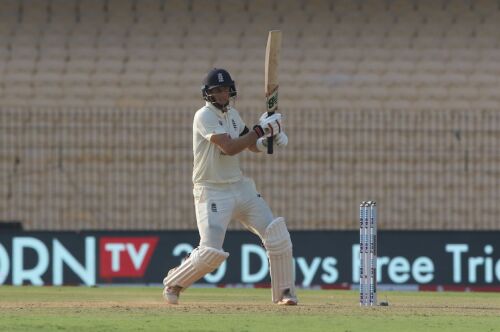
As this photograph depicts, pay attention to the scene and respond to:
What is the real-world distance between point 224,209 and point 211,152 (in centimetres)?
45

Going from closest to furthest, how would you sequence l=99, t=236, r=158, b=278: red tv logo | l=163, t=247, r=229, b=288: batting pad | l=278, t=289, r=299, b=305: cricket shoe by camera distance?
l=163, t=247, r=229, b=288: batting pad < l=278, t=289, r=299, b=305: cricket shoe < l=99, t=236, r=158, b=278: red tv logo

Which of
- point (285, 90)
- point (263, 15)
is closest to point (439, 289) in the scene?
point (285, 90)

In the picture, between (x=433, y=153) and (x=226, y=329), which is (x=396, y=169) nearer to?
(x=433, y=153)

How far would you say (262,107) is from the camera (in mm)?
18609

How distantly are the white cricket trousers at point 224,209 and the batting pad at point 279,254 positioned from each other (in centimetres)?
8

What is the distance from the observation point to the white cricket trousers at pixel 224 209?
10.1 metres

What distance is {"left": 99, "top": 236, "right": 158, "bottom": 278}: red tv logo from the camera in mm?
15391

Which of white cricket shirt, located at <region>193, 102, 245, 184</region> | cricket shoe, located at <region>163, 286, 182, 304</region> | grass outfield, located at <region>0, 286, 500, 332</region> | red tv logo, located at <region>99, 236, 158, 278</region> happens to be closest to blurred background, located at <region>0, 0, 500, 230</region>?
red tv logo, located at <region>99, 236, 158, 278</region>

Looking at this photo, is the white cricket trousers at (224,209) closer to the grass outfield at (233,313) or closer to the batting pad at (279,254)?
the batting pad at (279,254)

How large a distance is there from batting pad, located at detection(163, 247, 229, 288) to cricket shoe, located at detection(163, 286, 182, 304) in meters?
0.05

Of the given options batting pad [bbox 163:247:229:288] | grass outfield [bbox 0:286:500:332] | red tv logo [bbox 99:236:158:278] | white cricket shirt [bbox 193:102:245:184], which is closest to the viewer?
grass outfield [bbox 0:286:500:332]

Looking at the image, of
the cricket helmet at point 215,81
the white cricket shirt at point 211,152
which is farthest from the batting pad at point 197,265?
the cricket helmet at point 215,81

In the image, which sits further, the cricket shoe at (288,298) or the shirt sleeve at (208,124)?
the cricket shoe at (288,298)

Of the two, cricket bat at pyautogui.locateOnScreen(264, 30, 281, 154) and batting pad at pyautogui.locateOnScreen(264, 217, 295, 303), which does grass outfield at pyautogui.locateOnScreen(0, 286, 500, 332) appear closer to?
batting pad at pyautogui.locateOnScreen(264, 217, 295, 303)
